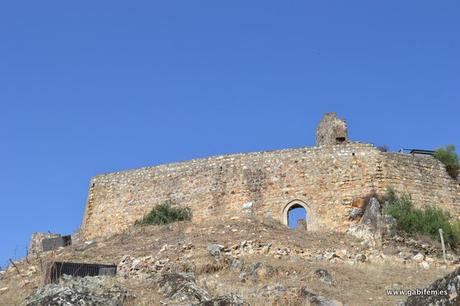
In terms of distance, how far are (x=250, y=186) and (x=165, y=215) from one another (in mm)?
3165

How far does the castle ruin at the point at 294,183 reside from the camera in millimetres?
22141

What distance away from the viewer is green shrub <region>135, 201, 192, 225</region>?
2262cm

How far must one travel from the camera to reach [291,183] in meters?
22.7

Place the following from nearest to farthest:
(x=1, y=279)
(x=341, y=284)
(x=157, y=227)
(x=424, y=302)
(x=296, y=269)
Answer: (x=424, y=302)
(x=341, y=284)
(x=296, y=269)
(x=1, y=279)
(x=157, y=227)

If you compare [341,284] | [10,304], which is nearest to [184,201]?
[341,284]

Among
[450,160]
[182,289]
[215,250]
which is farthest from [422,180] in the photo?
[182,289]

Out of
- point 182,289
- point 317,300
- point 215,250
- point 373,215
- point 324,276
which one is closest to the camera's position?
point 182,289

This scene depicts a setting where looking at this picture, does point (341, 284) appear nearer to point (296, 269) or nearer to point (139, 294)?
point (296, 269)

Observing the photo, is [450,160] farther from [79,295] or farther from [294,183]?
[79,295]

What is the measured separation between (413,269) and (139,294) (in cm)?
873

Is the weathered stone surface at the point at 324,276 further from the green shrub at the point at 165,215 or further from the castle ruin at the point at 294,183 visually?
the green shrub at the point at 165,215

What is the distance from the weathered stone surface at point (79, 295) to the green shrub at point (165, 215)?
12.3 m

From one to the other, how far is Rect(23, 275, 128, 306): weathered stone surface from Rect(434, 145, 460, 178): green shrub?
1639 centimetres

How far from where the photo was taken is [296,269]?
1470 cm
